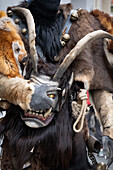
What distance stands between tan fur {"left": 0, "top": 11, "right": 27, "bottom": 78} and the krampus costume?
40 millimetres

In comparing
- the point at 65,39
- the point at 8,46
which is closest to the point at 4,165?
the point at 8,46

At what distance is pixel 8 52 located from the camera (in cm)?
140

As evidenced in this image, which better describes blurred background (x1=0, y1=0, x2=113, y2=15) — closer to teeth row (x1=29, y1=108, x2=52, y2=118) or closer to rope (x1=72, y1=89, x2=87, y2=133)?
rope (x1=72, y1=89, x2=87, y2=133)

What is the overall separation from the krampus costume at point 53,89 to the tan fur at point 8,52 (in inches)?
1.6

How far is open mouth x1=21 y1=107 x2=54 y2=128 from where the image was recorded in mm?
1344

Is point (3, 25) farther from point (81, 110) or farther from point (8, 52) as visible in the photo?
point (81, 110)

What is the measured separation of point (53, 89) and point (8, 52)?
0.28 meters

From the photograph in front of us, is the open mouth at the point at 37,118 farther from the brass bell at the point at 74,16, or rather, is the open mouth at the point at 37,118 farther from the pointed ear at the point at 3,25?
the brass bell at the point at 74,16

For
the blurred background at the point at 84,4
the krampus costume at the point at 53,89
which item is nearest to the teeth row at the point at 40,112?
the krampus costume at the point at 53,89

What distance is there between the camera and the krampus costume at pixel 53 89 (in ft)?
4.44

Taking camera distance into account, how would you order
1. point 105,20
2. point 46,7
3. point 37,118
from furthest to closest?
point 105,20 < point 46,7 < point 37,118

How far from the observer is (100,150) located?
1.57 meters

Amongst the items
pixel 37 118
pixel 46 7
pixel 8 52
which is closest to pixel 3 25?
pixel 8 52

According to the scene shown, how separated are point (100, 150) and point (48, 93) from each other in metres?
0.46
